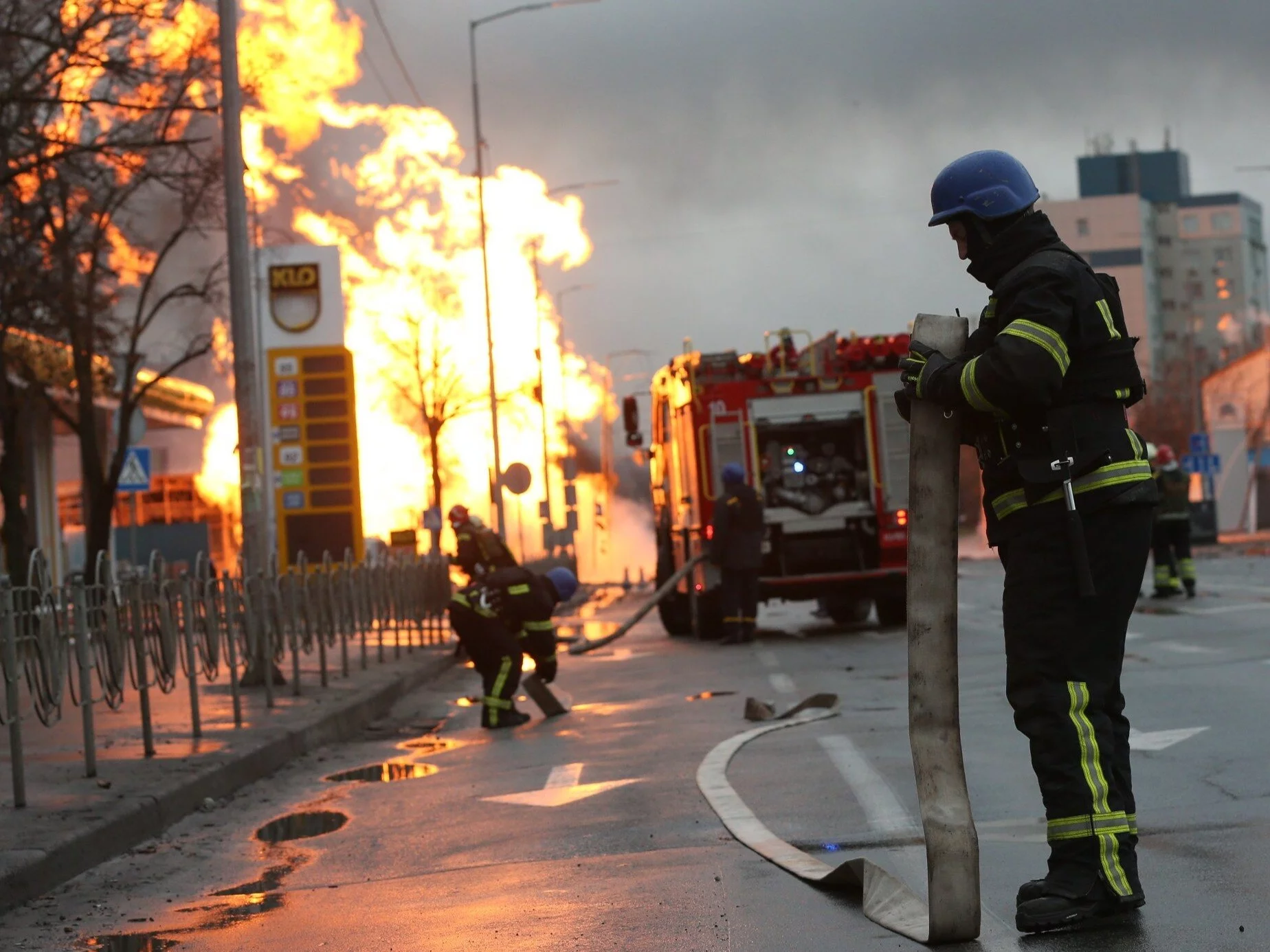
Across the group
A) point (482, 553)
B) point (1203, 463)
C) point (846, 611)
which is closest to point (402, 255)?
point (1203, 463)

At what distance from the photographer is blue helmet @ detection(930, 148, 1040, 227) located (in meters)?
5.14

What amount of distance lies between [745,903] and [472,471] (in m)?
58.6

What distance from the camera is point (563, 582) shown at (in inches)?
563

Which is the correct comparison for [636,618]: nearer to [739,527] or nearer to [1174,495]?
[739,527]

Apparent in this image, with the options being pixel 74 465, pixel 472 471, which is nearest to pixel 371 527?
pixel 472 471

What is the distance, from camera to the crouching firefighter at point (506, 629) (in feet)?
43.4

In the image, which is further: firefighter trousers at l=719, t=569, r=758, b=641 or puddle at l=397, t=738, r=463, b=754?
firefighter trousers at l=719, t=569, r=758, b=641

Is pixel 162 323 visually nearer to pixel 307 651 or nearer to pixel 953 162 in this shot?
pixel 307 651

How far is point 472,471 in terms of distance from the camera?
210 feet

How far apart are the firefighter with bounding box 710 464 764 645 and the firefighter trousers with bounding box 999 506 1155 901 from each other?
586 inches

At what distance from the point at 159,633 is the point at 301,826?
3.47m

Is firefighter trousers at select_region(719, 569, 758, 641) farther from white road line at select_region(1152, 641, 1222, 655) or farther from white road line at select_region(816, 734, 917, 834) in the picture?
white road line at select_region(816, 734, 917, 834)

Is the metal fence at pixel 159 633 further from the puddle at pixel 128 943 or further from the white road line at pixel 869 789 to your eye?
the white road line at pixel 869 789

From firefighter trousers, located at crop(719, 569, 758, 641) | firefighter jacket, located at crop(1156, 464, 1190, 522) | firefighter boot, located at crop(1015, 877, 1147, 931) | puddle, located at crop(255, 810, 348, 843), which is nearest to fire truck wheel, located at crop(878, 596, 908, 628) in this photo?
firefighter trousers, located at crop(719, 569, 758, 641)
